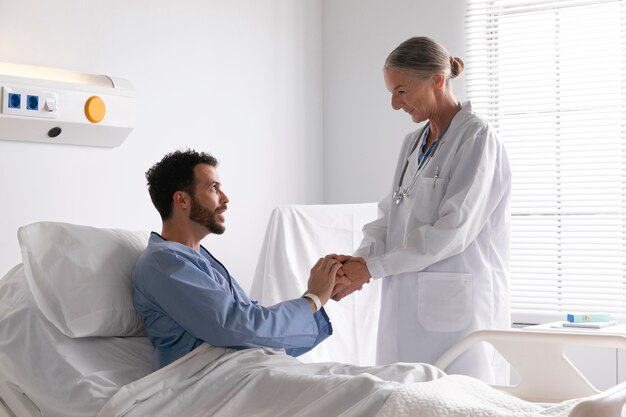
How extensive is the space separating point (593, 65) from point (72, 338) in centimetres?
226

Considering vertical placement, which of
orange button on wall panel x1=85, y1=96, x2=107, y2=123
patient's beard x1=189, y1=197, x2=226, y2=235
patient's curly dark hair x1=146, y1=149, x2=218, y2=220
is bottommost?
patient's beard x1=189, y1=197, x2=226, y2=235

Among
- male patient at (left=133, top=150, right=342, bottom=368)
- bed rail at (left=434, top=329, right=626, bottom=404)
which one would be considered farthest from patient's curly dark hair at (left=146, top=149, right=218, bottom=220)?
bed rail at (left=434, top=329, right=626, bottom=404)

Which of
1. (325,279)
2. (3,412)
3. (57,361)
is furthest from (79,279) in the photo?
(325,279)

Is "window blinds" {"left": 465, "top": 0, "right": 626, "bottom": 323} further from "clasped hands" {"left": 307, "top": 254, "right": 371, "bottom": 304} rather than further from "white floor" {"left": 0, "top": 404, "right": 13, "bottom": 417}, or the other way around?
"white floor" {"left": 0, "top": 404, "right": 13, "bottom": 417}

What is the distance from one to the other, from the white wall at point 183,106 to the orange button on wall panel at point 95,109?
0.43 feet

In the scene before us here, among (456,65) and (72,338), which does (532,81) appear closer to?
(456,65)

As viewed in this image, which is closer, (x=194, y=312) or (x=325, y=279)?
(x=194, y=312)

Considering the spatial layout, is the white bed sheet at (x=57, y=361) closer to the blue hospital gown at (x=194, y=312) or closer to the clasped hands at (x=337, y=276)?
the blue hospital gown at (x=194, y=312)

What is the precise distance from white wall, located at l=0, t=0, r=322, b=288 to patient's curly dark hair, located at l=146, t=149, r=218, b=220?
1.24 ft

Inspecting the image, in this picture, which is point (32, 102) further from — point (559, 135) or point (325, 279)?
point (559, 135)

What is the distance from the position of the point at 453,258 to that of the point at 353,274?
27 cm

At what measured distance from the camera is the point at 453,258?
7.27 feet

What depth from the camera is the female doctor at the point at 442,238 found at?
2.16m

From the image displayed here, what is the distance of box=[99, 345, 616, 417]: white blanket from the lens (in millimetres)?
1493
